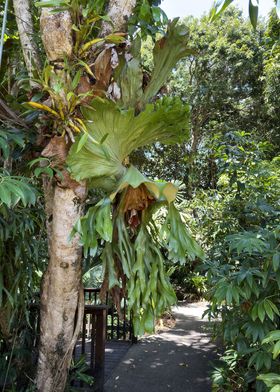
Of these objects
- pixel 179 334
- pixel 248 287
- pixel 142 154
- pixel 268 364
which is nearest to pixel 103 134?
pixel 142 154

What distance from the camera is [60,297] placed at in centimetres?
176

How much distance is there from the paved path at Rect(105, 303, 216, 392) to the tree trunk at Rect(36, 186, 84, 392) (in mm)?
1600

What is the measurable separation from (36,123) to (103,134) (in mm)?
430

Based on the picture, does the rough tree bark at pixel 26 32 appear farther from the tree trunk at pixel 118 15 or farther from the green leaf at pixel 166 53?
the green leaf at pixel 166 53

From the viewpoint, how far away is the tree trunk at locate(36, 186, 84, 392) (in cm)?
171

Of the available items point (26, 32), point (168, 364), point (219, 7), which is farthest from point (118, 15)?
point (168, 364)

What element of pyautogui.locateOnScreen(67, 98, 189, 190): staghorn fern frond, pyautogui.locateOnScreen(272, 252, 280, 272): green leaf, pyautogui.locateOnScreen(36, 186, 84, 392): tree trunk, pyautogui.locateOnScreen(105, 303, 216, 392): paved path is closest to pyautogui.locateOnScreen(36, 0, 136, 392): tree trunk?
pyautogui.locateOnScreen(36, 186, 84, 392): tree trunk

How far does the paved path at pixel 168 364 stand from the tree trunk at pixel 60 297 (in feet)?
5.25

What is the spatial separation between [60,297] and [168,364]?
8.31ft

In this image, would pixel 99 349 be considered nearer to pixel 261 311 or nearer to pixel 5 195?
pixel 261 311

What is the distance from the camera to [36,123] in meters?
1.75

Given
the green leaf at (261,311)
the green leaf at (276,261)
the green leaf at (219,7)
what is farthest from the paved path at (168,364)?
the green leaf at (219,7)

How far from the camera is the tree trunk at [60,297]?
1713 mm

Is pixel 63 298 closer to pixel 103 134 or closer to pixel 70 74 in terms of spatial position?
pixel 103 134
